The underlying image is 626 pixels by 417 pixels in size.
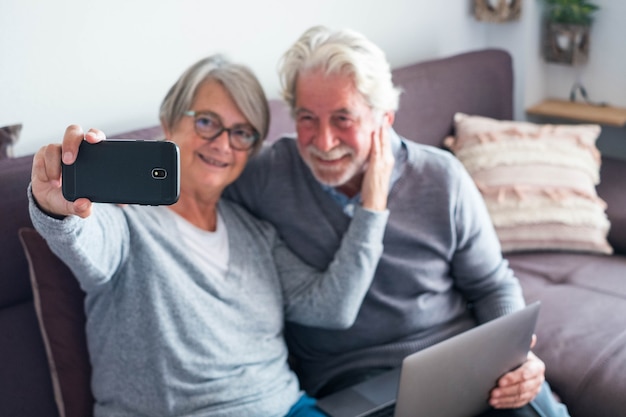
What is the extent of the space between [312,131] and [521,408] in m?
0.68

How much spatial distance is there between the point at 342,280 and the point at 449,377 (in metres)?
0.30

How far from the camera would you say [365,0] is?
253 cm

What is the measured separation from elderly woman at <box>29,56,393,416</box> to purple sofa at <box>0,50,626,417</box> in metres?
0.14

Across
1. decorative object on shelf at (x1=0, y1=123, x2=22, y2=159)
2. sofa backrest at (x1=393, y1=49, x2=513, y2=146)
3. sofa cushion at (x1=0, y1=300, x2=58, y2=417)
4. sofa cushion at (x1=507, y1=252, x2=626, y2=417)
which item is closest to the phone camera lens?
sofa cushion at (x1=0, y1=300, x2=58, y2=417)

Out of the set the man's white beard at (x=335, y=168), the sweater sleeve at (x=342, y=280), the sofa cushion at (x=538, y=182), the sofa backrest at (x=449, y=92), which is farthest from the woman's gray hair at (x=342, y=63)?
the sofa cushion at (x=538, y=182)

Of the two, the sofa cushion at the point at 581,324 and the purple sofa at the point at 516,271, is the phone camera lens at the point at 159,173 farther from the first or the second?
the sofa cushion at the point at 581,324

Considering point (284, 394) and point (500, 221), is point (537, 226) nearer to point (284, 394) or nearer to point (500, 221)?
point (500, 221)

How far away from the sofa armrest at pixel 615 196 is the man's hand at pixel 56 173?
1615mm

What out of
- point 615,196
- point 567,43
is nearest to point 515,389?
point 615,196

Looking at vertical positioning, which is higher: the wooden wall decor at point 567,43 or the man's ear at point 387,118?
the man's ear at point 387,118

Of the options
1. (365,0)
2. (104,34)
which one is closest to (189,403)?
(104,34)

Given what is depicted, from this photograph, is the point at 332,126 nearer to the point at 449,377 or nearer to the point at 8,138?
the point at 449,377

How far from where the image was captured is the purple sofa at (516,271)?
1.42 metres

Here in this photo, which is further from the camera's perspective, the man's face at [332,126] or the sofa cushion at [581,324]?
the sofa cushion at [581,324]
